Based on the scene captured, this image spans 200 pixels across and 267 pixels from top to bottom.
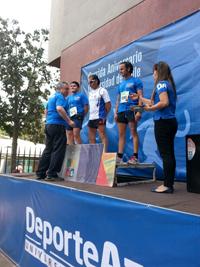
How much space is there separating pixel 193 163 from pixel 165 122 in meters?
0.53

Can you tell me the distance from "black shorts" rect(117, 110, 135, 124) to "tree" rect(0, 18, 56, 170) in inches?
479

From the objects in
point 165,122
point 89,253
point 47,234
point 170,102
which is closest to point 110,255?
point 89,253

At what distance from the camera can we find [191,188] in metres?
3.75

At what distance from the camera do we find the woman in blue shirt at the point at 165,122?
371 cm

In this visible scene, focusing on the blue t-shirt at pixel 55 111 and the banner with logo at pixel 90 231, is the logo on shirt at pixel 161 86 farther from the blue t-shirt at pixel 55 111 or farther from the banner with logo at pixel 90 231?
the blue t-shirt at pixel 55 111

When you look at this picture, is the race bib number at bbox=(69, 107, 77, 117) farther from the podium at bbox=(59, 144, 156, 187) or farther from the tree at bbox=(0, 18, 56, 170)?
the tree at bbox=(0, 18, 56, 170)

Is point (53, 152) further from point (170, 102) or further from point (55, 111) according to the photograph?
point (170, 102)

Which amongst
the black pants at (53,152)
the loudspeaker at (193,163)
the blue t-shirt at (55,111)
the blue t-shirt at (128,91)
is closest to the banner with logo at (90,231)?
the black pants at (53,152)

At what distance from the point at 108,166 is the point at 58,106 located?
1.32m

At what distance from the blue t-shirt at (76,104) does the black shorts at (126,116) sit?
3.19ft

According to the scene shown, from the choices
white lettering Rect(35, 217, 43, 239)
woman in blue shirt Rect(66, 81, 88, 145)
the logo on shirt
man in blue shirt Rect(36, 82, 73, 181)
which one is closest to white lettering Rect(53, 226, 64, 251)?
white lettering Rect(35, 217, 43, 239)

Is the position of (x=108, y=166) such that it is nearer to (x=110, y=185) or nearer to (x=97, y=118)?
(x=110, y=185)

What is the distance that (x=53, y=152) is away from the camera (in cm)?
527

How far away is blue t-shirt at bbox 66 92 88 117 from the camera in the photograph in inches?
231
